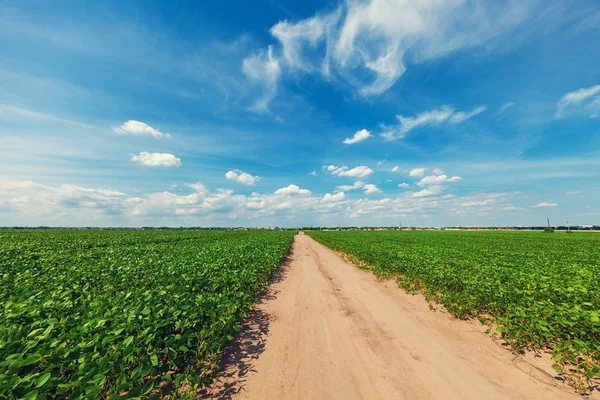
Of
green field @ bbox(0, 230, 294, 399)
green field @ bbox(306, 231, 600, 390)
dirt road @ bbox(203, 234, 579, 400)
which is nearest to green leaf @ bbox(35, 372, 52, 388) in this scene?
green field @ bbox(0, 230, 294, 399)

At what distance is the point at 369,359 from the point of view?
5762 mm

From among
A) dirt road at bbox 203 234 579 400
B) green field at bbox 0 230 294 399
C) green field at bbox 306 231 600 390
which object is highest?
green field at bbox 0 230 294 399

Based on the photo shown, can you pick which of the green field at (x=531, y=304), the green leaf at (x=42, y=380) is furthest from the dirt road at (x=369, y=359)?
the green leaf at (x=42, y=380)

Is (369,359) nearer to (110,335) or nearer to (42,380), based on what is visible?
(110,335)

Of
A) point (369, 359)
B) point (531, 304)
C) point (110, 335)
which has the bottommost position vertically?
point (369, 359)

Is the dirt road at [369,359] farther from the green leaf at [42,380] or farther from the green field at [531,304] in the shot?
the green leaf at [42,380]

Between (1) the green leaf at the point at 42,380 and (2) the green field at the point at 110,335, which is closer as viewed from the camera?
(1) the green leaf at the point at 42,380

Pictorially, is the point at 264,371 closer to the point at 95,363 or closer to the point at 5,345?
the point at 95,363

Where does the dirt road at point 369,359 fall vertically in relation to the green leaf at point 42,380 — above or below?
below

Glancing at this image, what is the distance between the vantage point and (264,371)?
17.3ft

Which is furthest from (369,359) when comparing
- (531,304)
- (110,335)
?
(531,304)

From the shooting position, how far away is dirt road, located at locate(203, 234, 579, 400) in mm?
4680

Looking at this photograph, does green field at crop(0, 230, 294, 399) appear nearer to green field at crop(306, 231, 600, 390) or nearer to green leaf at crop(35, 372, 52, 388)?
green leaf at crop(35, 372, 52, 388)

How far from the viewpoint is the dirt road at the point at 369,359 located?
4.68 metres
